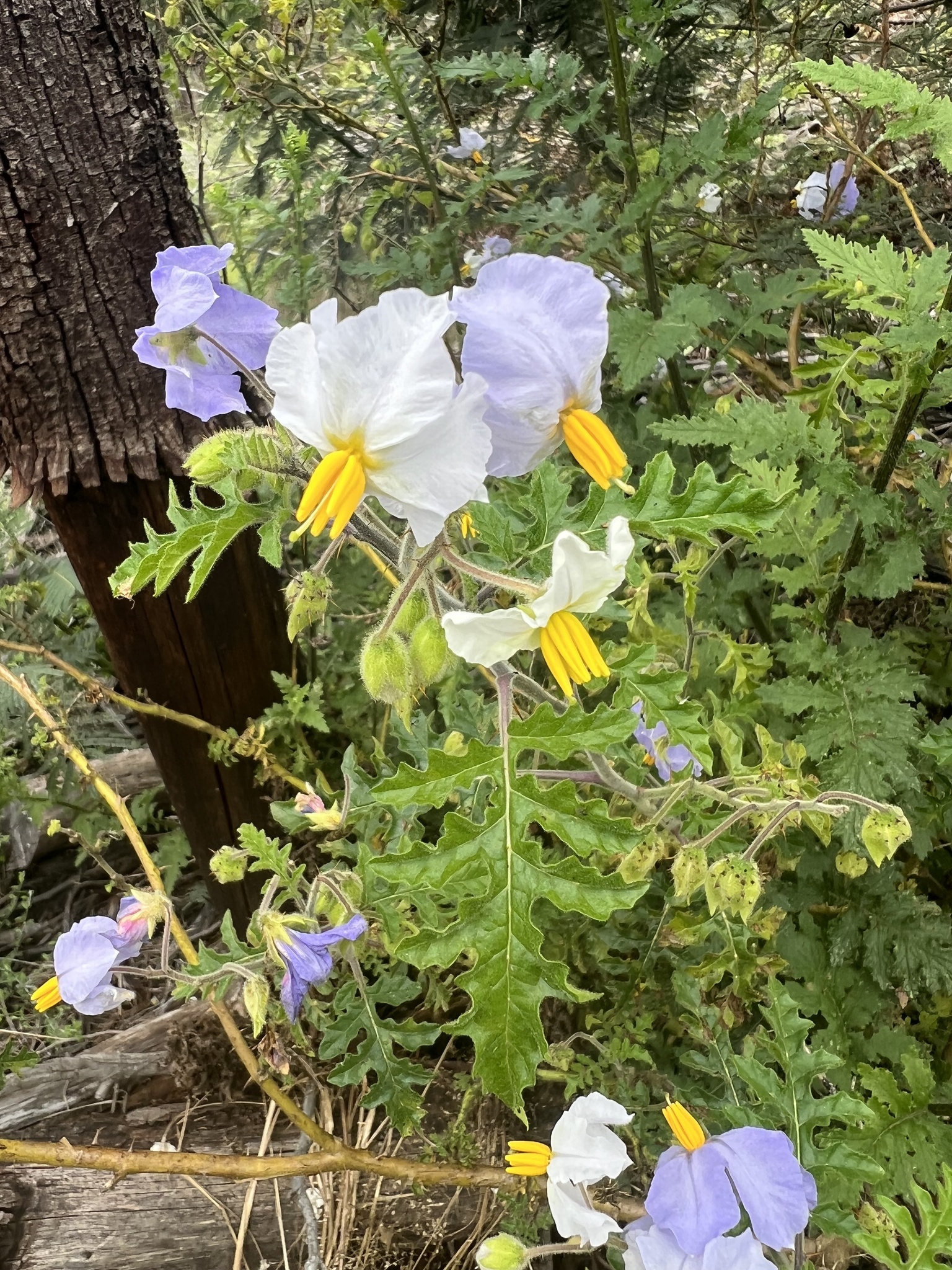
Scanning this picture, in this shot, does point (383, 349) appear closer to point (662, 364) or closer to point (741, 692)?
point (741, 692)

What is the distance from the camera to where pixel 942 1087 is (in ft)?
4.16

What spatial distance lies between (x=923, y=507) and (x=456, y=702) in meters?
0.90

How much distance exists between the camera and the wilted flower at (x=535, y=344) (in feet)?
2.06

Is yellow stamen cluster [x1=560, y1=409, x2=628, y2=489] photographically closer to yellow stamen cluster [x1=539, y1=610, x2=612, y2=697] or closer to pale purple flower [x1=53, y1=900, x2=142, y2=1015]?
yellow stamen cluster [x1=539, y1=610, x2=612, y2=697]

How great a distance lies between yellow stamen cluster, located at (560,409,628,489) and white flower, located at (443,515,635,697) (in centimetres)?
9

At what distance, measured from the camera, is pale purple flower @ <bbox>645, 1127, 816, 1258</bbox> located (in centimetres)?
86

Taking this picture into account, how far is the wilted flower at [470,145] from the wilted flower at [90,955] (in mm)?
2178

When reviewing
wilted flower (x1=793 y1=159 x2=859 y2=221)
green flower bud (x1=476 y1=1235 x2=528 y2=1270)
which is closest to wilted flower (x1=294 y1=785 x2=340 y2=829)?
green flower bud (x1=476 y1=1235 x2=528 y2=1270)

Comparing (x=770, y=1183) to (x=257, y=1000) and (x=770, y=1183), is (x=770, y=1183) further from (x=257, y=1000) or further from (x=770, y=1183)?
(x=257, y=1000)

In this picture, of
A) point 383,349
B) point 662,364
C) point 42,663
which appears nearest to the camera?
point 383,349

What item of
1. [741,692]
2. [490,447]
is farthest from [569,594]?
[741,692]

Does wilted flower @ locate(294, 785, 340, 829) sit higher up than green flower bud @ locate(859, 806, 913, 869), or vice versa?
green flower bud @ locate(859, 806, 913, 869)

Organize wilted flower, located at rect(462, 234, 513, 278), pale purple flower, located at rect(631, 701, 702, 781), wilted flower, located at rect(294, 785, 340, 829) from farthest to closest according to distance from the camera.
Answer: wilted flower, located at rect(462, 234, 513, 278), pale purple flower, located at rect(631, 701, 702, 781), wilted flower, located at rect(294, 785, 340, 829)

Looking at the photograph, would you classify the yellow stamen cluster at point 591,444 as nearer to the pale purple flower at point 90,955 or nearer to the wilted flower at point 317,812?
the wilted flower at point 317,812
